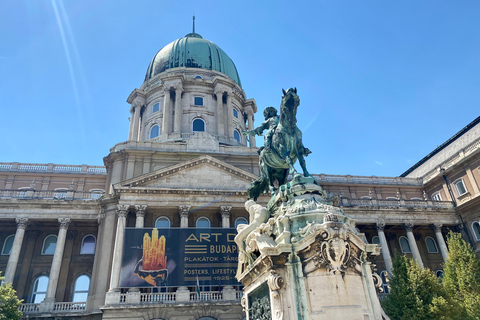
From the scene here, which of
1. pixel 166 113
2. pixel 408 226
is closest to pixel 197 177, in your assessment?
pixel 166 113

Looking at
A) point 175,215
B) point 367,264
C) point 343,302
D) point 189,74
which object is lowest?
point 343,302

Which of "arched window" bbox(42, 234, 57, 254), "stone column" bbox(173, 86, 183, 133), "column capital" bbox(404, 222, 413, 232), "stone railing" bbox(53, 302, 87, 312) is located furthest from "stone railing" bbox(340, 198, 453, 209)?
"arched window" bbox(42, 234, 57, 254)

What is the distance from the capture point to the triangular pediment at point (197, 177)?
28031 millimetres

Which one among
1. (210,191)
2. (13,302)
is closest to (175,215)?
(210,191)

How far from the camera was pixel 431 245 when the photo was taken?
36.6 metres

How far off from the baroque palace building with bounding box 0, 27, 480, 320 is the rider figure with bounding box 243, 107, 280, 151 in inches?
725

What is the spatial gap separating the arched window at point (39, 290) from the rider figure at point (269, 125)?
2721 centimetres

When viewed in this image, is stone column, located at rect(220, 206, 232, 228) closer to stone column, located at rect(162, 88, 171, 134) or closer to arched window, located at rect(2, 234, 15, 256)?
stone column, located at rect(162, 88, 171, 134)

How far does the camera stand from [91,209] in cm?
2916

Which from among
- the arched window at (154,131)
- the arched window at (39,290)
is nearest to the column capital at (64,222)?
the arched window at (39,290)

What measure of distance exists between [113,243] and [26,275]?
25.9 ft

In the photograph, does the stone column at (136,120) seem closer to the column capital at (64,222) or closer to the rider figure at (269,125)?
the column capital at (64,222)

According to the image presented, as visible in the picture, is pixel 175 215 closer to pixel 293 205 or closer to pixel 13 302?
pixel 13 302

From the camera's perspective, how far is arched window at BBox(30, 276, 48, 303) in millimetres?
28141
